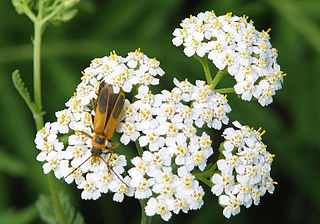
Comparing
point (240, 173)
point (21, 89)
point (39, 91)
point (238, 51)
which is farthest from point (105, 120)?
point (238, 51)

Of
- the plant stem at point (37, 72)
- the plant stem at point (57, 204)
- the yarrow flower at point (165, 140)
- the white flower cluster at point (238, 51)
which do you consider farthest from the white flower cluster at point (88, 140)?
the white flower cluster at point (238, 51)

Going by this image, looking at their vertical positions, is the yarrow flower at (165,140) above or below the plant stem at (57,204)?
above

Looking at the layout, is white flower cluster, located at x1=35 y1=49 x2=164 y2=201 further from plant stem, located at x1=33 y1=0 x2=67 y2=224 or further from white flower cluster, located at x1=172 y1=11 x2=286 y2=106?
white flower cluster, located at x1=172 y1=11 x2=286 y2=106

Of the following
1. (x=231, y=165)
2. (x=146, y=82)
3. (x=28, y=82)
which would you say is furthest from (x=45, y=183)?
(x=231, y=165)

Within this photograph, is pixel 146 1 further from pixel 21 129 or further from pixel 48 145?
pixel 48 145

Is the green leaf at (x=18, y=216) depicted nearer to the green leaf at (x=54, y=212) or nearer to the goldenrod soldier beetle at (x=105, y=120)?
the green leaf at (x=54, y=212)

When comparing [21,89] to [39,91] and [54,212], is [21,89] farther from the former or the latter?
[54,212]

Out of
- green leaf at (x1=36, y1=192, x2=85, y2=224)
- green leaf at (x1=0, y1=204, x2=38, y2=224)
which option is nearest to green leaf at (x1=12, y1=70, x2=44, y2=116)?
green leaf at (x1=36, y1=192, x2=85, y2=224)
